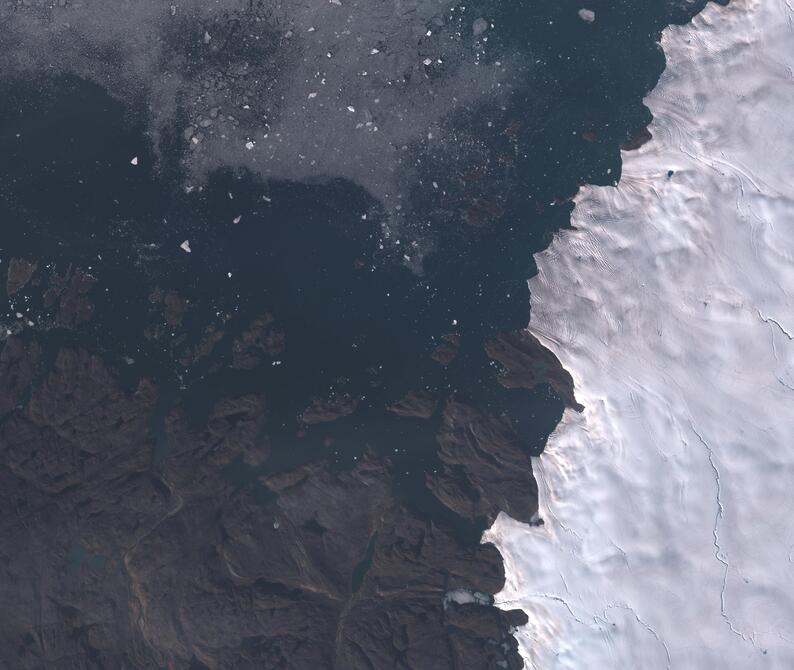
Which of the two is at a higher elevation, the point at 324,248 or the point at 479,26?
the point at 479,26

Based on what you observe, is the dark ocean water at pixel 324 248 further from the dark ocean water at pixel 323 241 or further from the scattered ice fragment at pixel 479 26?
the scattered ice fragment at pixel 479 26

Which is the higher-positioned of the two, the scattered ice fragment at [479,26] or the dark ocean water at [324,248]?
the scattered ice fragment at [479,26]

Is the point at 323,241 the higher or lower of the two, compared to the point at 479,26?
lower

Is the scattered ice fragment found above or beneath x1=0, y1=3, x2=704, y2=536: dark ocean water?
above

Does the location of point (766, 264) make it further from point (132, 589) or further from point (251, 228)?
point (132, 589)

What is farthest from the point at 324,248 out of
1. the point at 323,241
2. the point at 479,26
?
the point at 479,26

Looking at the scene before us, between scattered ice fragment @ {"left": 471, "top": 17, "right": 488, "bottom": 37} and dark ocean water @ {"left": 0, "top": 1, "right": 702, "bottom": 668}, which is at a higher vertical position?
scattered ice fragment @ {"left": 471, "top": 17, "right": 488, "bottom": 37}

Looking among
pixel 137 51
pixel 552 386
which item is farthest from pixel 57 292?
pixel 552 386

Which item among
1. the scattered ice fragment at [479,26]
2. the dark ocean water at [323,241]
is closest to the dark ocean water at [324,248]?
the dark ocean water at [323,241]

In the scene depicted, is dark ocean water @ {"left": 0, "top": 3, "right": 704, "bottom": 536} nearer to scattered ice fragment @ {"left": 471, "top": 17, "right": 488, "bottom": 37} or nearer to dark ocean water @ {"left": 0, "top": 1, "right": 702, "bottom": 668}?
dark ocean water @ {"left": 0, "top": 1, "right": 702, "bottom": 668}

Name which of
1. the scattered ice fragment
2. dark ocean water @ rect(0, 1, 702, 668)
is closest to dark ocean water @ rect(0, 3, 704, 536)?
dark ocean water @ rect(0, 1, 702, 668)

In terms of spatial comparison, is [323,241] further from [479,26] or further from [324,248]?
[479,26]
